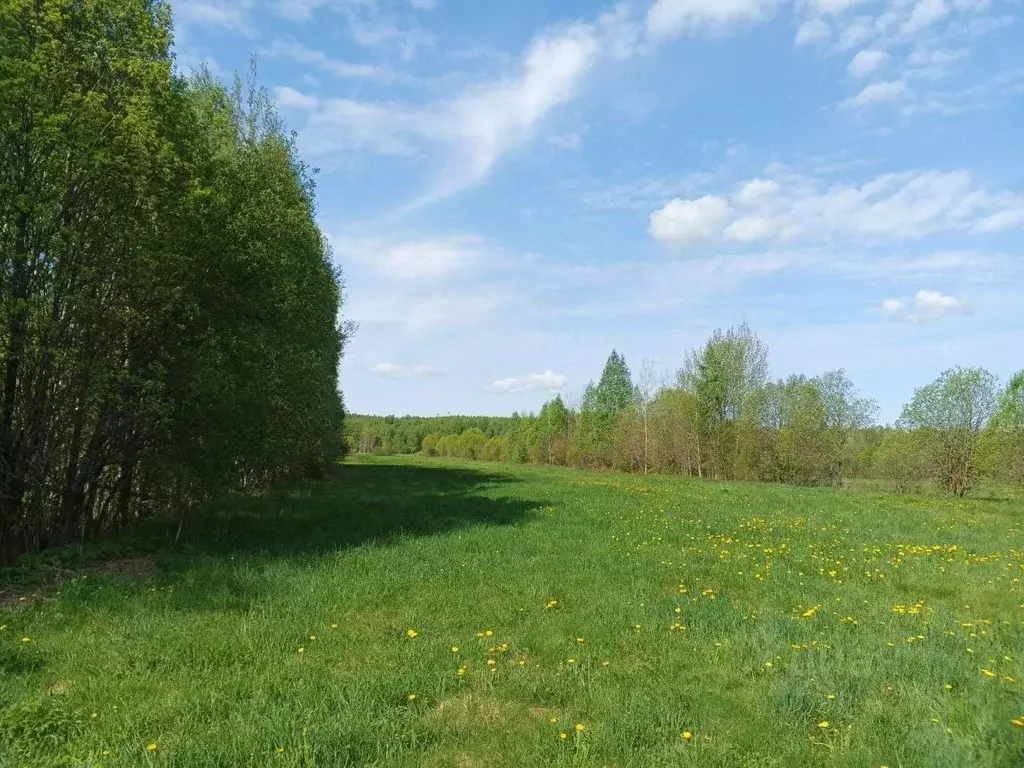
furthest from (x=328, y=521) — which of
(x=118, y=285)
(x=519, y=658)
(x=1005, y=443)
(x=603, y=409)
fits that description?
(x=603, y=409)

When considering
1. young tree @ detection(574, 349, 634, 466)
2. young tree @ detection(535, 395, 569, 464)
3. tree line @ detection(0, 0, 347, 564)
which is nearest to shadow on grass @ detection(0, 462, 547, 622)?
tree line @ detection(0, 0, 347, 564)

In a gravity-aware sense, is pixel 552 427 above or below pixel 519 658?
above

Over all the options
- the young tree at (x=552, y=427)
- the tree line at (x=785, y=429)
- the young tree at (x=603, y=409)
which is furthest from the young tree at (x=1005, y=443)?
the young tree at (x=552, y=427)

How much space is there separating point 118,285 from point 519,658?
9662mm

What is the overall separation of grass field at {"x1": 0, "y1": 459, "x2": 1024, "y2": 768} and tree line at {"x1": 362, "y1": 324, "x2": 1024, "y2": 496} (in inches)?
1158

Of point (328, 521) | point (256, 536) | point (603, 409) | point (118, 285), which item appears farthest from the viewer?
point (603, 409)

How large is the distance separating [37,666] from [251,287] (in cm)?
925

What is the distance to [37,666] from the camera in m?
6.07

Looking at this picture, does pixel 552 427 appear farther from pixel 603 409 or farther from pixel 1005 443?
pixel 1005 443

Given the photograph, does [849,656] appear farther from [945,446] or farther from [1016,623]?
[945,446]

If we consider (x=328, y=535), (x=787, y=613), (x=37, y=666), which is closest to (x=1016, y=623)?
(x=787, y=613)

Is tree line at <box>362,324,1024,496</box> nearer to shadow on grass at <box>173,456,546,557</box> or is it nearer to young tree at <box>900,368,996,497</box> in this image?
young tree at <box>900,368,996,497</box>

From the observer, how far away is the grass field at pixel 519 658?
4598 millimetres

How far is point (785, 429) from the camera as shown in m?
49.2
